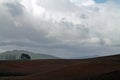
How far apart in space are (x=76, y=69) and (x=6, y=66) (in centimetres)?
3337

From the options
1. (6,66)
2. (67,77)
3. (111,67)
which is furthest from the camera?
(6,66)

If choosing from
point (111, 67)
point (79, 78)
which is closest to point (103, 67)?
point (111, 67)

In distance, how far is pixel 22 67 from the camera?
95.4 m

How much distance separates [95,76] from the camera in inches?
2269

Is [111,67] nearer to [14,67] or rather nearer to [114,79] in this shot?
[114,79]

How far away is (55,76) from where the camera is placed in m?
61.9

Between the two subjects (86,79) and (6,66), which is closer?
(86,79)

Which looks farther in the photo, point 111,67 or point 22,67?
point 22,67

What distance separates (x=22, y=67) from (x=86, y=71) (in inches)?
1414

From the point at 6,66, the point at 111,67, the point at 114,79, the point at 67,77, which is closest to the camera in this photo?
the point at 114,79

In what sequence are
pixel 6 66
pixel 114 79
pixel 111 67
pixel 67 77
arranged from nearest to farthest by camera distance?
1. pixel 114 79
2. pixel 67 77
3. pixel 111 67
4. pixel 6 66

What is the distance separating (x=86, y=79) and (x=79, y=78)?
197cm

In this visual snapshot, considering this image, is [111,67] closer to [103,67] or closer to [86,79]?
[103,67]

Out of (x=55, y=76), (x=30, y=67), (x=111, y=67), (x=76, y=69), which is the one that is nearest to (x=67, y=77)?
(x=55, y=76)
